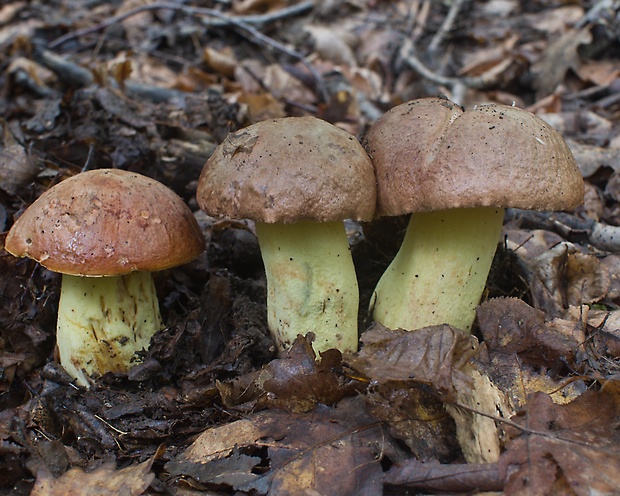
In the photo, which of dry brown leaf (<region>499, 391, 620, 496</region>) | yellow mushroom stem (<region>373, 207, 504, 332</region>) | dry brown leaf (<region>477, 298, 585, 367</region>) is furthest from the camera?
yellow mushroom stem (<region>373, 207, 504, 332</region>)

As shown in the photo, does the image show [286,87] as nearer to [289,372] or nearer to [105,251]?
[105,251]

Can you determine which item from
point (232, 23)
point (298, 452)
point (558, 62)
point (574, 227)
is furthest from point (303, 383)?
point (232, 23)

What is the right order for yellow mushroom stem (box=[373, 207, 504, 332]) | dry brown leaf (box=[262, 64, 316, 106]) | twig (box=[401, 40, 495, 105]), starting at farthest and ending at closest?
dry brown leaf (box=[262, 64, 316, 106])
twig (box=[401, 40, 495, 105])
yellow mushroom stem (box=[373, 207, 504, 332])

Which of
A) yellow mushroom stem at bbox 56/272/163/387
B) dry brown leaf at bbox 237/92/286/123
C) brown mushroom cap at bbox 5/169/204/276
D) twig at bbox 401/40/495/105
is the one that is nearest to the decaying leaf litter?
yellow mushroom stem at bbox 56/272/163/387

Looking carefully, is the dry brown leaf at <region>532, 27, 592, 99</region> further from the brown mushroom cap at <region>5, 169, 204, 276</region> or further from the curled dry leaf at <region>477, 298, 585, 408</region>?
the brown mushroom cap at <region>5, 169, 204, 276</region>

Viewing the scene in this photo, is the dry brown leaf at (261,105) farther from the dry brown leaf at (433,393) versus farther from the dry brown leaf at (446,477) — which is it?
the dry brown leaf at (446,477)

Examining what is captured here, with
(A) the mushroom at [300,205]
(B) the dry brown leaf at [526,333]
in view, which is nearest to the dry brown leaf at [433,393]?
(B) the dry brown leaf at [526,333]

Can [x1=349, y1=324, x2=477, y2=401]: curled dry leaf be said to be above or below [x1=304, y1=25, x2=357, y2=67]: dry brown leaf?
below
